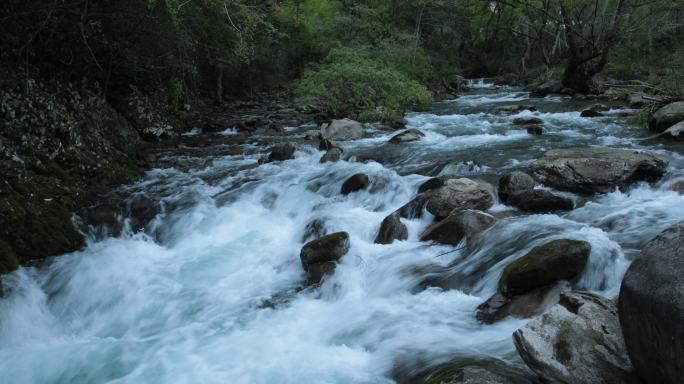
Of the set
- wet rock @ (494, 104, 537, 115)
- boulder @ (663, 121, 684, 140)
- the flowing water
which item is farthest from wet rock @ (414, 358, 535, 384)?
wet rock @ (494, 104, 537, 115)

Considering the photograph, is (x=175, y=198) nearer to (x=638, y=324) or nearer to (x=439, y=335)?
(x=439, y=335)

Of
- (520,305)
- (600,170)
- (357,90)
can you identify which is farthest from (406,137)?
(520,305)

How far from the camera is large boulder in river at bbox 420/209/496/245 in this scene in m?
6.27

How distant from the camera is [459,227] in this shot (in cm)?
635

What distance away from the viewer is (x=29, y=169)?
7566 millimetres

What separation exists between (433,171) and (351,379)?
230 inches

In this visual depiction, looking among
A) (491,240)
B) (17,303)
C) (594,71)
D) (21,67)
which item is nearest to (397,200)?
(491,240)

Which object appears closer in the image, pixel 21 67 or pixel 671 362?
pixel 671 362

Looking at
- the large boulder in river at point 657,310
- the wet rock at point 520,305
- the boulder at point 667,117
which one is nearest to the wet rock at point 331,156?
the wet rock at point 520,305

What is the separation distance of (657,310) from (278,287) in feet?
14.4

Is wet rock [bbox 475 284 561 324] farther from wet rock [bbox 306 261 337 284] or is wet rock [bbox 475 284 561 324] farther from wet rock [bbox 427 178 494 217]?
wet rock [bbox 427 178 494 217]

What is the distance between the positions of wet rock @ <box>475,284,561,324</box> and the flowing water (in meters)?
0.11

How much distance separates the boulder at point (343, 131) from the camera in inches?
525

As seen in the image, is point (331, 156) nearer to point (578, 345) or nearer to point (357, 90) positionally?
point (357, 90)
